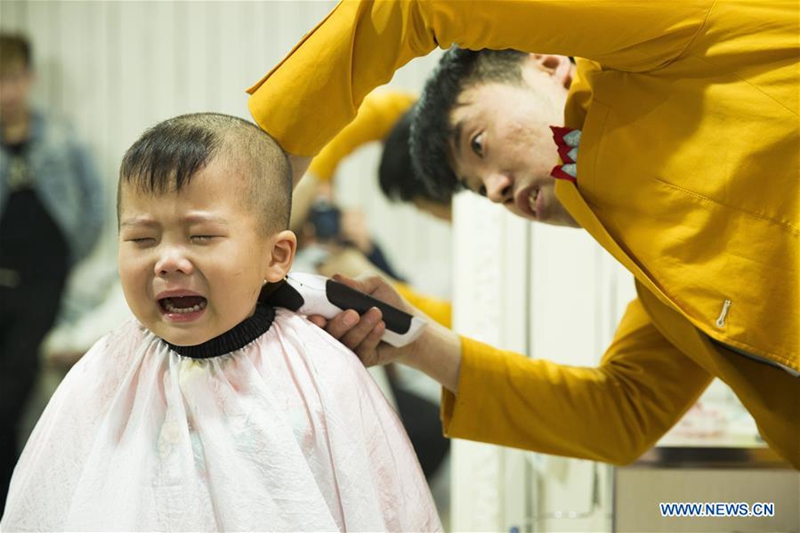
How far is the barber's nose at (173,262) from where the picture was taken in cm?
97

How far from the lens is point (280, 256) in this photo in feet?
3.61

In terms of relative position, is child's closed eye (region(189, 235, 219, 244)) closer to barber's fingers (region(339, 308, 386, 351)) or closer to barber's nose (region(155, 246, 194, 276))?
barber's nose (region(155, 246, 194, 276))

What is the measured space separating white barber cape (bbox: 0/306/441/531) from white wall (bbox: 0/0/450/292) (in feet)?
6.79

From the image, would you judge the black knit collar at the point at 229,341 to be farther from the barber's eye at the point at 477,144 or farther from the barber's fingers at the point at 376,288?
the barber's eye at the point at 477,144

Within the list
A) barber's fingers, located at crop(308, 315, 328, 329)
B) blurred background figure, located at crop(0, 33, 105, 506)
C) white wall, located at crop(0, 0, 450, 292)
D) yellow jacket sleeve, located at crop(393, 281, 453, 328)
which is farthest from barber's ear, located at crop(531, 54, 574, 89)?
blurred background figure, located at crop(0, 33, 105, 506)

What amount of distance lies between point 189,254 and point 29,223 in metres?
2.49

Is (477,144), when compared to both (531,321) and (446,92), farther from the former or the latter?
(531,321)

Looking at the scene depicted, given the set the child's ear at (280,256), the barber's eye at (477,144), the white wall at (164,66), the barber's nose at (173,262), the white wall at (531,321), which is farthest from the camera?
the white wall at (164,66)

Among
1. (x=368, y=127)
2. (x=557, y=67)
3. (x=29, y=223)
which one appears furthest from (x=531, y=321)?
(x=29, y=223)

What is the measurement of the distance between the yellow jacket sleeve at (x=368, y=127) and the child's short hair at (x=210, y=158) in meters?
1.57

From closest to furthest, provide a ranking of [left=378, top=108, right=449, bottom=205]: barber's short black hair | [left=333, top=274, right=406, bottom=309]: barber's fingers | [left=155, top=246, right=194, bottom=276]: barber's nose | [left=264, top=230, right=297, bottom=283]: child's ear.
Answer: [left=155, top=246, right=194, bottom=276]: barber's nose < [left=264, top=230, right=297, bottom=283]: child's ear < [left=333, top=274, right=406, bottom=309]: barber's fingers < [left=378, top=108, right=449, bottom=205]: barber's short black hair

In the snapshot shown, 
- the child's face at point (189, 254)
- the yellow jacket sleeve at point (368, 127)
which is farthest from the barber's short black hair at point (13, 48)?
the child's face at point (189, 254)

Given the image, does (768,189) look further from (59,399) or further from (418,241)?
(418,241)

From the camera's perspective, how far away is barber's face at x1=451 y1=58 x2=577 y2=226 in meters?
1.30
